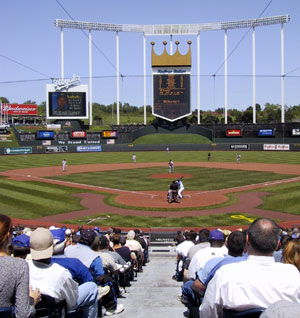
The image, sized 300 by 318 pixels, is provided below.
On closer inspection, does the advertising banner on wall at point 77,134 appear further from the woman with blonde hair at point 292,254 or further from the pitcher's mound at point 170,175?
the woman with blonde hair at point 292,254

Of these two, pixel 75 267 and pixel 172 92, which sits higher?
pixel 172 92

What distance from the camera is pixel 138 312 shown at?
21.9ft

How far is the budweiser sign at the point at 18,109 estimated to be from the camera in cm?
11925

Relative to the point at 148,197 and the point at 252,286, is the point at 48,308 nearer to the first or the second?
the point at 252,286

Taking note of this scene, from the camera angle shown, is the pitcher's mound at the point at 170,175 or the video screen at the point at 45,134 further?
the video screen at the point at 45,134

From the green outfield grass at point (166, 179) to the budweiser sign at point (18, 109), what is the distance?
87289mm

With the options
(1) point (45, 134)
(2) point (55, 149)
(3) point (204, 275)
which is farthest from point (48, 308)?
(1) point (45, 134)

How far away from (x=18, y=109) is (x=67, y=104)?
47.2 meters

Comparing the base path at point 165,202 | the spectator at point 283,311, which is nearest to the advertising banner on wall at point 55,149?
the base path at point 165,202

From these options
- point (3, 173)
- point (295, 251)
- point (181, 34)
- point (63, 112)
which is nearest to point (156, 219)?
point (295, 251)

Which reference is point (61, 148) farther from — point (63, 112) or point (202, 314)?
point (202, 314)

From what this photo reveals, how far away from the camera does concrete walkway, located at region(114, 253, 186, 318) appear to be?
21.7ft

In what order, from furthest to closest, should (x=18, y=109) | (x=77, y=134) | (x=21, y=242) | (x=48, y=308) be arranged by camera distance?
1. (x=18, y=109)
2. (x=77, y=134)
3. (x=21, y=242)
4. (x=48, y=308)

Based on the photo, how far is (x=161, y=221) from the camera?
66.7 ft
